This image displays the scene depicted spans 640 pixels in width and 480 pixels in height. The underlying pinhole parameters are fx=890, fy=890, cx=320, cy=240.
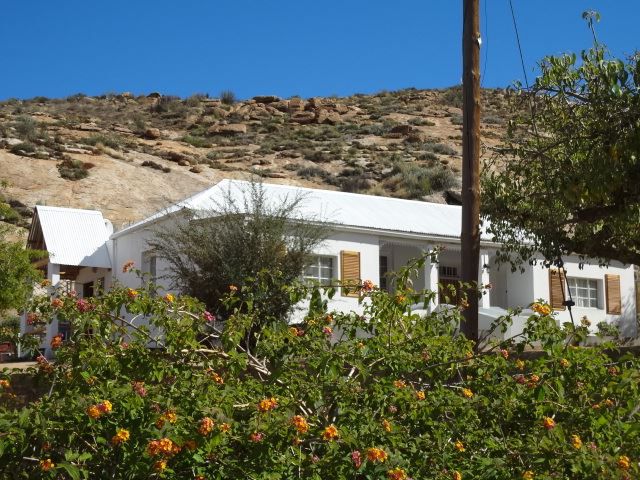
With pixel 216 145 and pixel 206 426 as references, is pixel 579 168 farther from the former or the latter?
pixel 216 145

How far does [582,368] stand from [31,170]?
132ft

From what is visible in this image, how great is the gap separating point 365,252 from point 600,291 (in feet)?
27.0

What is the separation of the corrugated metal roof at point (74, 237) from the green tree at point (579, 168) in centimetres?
1256

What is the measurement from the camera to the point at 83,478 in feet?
14.5

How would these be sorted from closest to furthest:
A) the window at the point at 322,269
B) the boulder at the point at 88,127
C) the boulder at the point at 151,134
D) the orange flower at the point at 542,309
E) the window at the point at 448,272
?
the orange flower at the point at 542,309, the window at the point at 322,269, the window at the point at 448,272, the boulder at the point at 88,127, the boulder at the point at 151,134

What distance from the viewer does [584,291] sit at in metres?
26.4

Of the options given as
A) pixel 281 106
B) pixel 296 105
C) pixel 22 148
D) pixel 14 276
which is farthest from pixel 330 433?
pixel 281 106

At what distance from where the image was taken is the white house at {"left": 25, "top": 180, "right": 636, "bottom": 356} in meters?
22.5

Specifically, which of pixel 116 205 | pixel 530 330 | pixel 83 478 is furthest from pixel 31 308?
pixel 116 205

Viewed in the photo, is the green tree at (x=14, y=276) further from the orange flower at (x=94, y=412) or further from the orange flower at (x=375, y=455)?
the orange flower at (x=375, y=455)

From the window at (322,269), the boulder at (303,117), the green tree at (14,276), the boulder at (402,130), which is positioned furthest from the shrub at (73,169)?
the boulder at (303,117)

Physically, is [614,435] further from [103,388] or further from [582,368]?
[103,388]

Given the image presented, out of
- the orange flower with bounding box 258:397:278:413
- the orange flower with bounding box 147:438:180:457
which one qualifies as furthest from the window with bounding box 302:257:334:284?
the orange flower with bounding box 147:438:180:457

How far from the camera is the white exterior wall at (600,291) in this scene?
83.0ft
